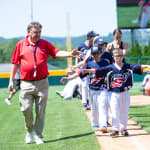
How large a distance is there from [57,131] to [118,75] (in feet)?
6.11

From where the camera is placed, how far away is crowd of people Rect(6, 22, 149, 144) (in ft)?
26.1

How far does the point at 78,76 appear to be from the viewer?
845 centimetres

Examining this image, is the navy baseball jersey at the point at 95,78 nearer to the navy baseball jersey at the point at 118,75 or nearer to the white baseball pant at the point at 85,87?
the navy baseball jersey at the point at 118,75

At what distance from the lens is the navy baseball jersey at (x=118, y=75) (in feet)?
27.5

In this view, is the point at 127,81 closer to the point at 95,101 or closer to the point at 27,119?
the point at 95,101

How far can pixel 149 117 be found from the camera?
1108cm

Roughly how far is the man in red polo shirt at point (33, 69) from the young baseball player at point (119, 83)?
0.77 m

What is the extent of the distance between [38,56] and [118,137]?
2.07m

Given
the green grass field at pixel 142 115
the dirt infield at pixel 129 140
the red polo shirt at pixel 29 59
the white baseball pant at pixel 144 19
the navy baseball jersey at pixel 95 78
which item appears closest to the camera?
the dirt infield at pixel 129 140

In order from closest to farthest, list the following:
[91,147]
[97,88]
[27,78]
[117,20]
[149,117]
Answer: [91,147] < [27,78] < [97,88] < [149,117] < [117,20]

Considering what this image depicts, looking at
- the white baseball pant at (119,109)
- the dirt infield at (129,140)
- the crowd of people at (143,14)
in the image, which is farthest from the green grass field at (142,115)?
the crowd of people at (143,14)

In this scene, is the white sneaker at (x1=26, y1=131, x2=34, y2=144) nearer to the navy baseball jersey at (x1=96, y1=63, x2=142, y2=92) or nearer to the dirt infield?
the dirt infield

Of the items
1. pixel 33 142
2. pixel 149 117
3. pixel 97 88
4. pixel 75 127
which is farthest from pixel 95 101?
pixel 149 117

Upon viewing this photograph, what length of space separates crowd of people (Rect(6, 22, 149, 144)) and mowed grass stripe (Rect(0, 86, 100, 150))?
312mm
